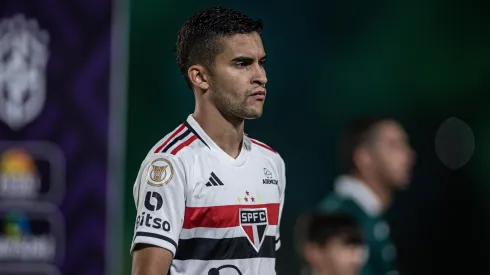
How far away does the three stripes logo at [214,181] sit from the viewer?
10.2ft

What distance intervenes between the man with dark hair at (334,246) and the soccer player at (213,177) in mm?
2280

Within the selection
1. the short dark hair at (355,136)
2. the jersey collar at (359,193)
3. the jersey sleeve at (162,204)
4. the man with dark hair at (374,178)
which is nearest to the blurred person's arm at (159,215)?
the jersey sleeve at (162,204)

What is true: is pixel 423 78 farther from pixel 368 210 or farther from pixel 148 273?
pixel 148 273

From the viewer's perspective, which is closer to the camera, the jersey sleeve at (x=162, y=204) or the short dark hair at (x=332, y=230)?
the jersey sleeve at (x=162, y=204)

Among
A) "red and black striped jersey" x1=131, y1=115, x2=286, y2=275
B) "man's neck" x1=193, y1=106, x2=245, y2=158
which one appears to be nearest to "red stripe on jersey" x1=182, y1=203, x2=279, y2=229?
"red and black striped jersey" x1=131, y1=115, x2=286, y2=275

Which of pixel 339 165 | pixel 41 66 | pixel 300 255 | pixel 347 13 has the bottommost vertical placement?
pixel 300 255

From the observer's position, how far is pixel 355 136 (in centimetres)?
674

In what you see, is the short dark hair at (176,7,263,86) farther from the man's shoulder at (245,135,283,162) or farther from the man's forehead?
the man's shoulder at (245,135,283,162)

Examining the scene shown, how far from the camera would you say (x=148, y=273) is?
9.63 ft

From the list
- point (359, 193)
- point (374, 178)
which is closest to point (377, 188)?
point (374, 178)

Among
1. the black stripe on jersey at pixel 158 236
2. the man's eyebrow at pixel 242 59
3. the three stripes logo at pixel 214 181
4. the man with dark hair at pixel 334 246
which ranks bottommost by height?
the man with dark hair at pixel 334 246

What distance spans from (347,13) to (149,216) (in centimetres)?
422

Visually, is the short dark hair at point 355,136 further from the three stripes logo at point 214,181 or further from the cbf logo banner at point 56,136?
the three stripes logo at point 214,181

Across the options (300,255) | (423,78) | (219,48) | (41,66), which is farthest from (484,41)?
(219,48)
